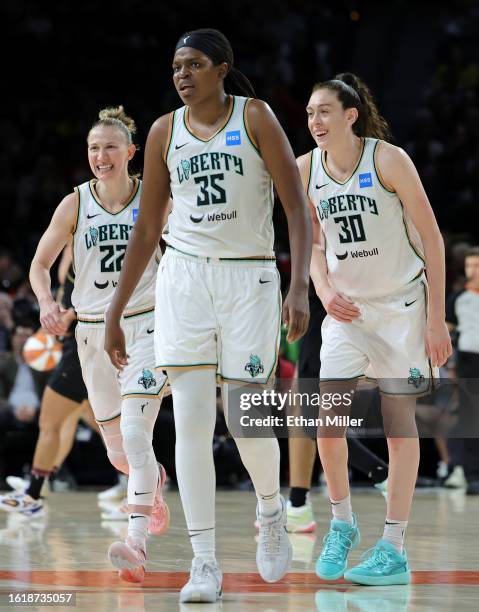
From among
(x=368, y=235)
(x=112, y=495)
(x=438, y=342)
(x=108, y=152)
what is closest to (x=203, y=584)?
(x=438, y=342)

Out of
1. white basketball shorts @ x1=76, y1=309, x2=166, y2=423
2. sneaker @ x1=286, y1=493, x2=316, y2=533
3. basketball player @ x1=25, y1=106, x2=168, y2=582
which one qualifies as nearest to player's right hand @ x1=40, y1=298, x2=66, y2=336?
basketball player @ x1=25, y1=106, x2=168, y2=582

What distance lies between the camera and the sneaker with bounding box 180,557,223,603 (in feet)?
13.6

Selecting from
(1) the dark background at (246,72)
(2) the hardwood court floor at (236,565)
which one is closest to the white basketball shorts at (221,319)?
(2) the hardwood court floor at (236,565)

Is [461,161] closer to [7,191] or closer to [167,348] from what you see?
[7,191]

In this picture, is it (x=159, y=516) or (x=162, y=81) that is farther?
(x=162, y=81)

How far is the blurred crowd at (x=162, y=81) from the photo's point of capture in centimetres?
1446

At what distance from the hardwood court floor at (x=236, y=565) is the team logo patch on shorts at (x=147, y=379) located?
799 mm

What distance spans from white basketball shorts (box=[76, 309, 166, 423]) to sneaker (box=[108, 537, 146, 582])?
92cm

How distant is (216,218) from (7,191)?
10454mm

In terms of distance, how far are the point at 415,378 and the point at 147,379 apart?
121cm

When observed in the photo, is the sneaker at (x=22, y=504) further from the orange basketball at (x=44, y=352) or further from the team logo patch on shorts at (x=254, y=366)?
the team logo patch on shorts at (x=254, y=366)

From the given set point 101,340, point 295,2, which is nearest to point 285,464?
point 101,340

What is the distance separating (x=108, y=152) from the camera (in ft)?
18.9

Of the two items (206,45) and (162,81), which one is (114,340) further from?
(162,81)
